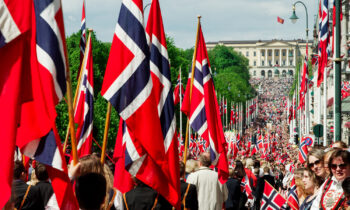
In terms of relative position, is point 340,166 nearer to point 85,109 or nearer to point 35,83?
point 35,83

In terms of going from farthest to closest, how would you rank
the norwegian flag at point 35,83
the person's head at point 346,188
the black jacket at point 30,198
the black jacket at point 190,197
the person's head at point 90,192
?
1. the black jacket at point 190,197
2. the black jacket at point 30,198
3. the person's head at point 346,188
4. the norwegian flag at point 35,83
5. the person's head at point 90,192

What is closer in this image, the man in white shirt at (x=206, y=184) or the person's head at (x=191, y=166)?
the man in white shirt at (x=206, y=184)

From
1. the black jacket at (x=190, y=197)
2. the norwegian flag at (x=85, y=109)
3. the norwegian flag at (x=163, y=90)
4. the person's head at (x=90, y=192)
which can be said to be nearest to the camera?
the person's head at (x=90, y=192)

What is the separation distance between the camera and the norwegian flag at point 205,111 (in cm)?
1076

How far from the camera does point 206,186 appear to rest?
930cm

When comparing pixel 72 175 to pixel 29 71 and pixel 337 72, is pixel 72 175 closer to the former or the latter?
pixel 29 71

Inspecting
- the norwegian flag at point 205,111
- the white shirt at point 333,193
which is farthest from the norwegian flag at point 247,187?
the white shirt at point 333,193

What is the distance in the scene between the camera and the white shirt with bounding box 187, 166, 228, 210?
9.27 meters

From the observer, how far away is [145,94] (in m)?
6.82

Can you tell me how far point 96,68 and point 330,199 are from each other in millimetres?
42146

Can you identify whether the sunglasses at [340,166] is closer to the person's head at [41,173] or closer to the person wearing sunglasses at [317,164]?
the person wearing sunglasses at [317,164]

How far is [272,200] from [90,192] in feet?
21.4

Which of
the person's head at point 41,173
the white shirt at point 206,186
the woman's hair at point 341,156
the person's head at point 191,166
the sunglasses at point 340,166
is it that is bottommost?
the white shirt at point 206,186

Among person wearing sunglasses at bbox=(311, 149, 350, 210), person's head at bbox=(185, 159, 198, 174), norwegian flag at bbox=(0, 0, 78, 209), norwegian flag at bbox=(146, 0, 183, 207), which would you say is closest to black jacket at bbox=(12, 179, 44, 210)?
norwegian flag at bbox=(0, 0, 78, 209)
